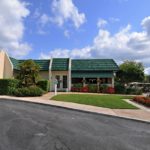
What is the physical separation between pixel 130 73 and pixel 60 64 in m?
11.5

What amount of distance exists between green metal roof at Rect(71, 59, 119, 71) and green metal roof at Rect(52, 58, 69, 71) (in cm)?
95

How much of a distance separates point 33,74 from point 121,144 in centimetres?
2462

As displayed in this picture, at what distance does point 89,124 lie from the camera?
46.0 feet

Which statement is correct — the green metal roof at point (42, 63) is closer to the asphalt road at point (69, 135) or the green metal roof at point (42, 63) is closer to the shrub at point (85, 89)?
the shrub at point (85, 89)

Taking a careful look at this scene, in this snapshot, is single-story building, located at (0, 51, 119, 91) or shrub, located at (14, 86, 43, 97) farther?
single-story building, located at (0, 51, 119, 91)

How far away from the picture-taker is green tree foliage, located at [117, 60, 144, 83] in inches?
1825

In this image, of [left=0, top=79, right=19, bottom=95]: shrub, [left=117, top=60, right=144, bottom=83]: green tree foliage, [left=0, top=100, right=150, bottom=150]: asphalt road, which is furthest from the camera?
[left=117, top=60, right=144, bottom=83]: green tree foliage

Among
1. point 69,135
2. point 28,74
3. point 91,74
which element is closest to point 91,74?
point 91,74

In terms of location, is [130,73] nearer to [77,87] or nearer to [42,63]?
[77,87]

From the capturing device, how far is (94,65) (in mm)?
42000

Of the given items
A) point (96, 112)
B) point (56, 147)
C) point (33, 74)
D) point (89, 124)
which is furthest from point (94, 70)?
point (56, 147)

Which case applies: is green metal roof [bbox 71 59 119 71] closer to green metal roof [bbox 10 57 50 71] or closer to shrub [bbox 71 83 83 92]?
shrub [bbox 71 83 83 92]

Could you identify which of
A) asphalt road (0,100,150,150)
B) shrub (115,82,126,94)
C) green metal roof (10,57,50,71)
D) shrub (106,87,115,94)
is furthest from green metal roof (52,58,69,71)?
asphalt road (0,100,150,150)

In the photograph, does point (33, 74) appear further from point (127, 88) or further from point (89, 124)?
point (89, 124)
